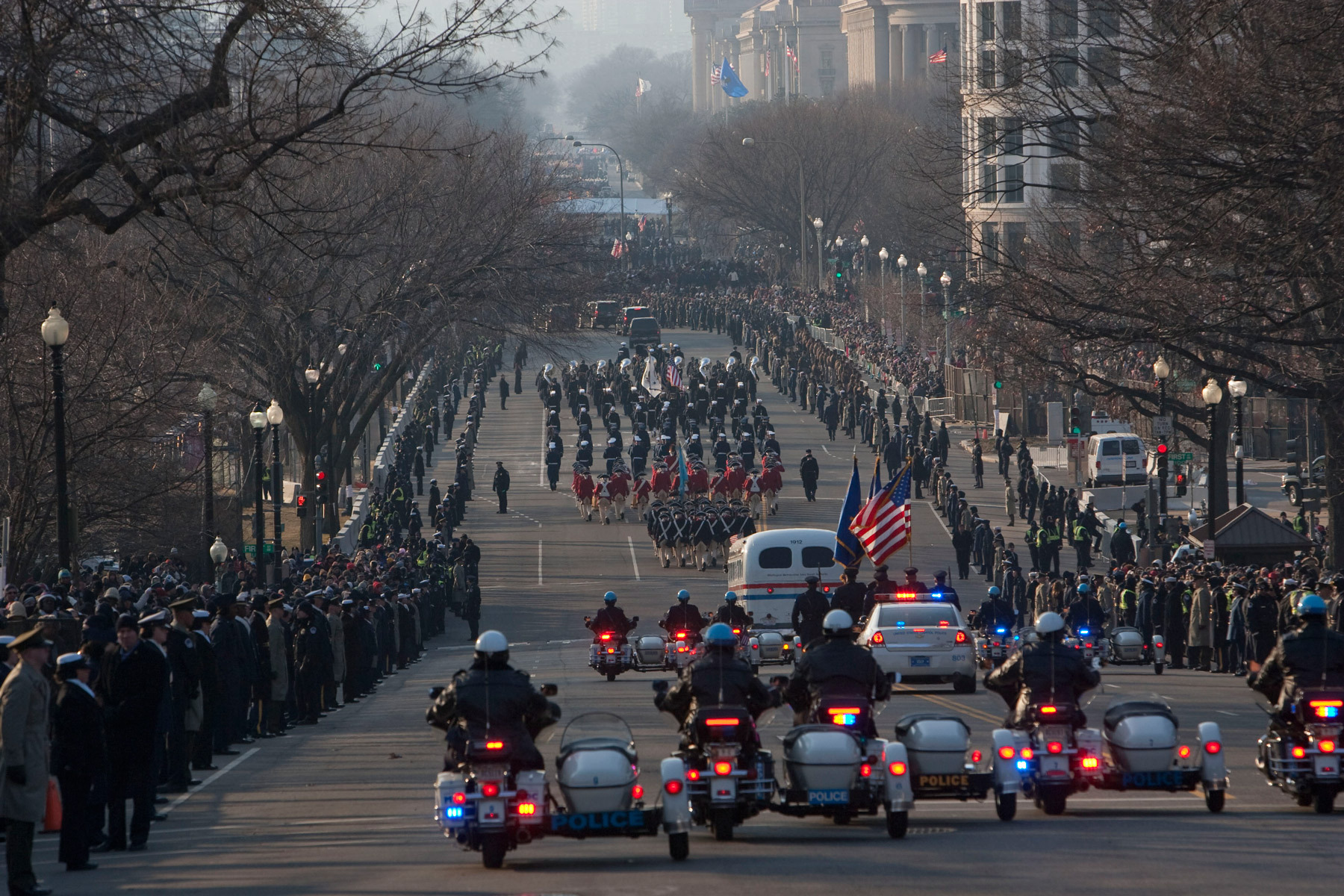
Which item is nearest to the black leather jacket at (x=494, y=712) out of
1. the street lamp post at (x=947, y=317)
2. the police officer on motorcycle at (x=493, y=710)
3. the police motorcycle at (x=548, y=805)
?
the police officer on motorcycle at (x=493, y=710)

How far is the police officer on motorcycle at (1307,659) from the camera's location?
545 inches

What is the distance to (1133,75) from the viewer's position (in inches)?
1341

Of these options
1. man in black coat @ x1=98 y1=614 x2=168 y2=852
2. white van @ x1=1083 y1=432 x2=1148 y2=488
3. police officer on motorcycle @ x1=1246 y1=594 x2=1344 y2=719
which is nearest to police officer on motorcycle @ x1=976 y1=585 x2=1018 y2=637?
police officer on motorcycle @ x1=1246 y1=594 x2=1344 y2=719

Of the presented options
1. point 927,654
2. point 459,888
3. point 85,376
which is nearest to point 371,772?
point 459,888

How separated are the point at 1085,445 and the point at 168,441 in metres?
25.6

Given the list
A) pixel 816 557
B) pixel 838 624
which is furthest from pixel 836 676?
pixel 816 557

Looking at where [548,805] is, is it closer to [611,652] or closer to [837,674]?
[837,674]

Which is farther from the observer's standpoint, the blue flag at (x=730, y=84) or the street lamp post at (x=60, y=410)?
the blue flag at (x=730, y=84)

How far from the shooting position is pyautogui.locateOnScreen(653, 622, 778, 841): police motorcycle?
12.6 m

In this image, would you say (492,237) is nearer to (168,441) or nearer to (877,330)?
(168,441)

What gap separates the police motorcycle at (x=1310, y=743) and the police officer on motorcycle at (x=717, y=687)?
344 cm

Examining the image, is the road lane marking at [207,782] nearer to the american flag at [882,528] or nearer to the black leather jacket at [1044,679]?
the black leather jacket at [1044,679]

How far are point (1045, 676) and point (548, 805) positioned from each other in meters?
3.68

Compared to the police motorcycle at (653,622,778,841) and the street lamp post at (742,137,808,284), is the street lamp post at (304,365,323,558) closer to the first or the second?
the police motorcycle at (653,622,778,841)
